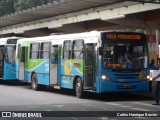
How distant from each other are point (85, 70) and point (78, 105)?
3.10 meters

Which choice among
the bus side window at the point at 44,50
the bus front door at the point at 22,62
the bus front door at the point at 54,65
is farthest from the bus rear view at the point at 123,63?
the bus front door at the point at 22,62

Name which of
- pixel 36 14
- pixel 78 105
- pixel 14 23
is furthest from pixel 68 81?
pixel 14 23

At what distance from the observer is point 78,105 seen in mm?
16547

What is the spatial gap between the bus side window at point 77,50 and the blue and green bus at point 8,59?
31.1 ft

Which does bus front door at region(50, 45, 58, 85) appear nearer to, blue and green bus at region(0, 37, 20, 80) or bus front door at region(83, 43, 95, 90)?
bus front door at region(83, 43, 95, 90)

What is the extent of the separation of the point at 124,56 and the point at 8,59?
12571mm

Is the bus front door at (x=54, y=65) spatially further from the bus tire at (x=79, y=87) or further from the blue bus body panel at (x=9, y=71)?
the blue bus body panel at (x=9, y=71)

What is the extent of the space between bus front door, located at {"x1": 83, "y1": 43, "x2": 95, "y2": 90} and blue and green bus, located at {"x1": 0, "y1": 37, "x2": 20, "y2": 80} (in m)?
10.8

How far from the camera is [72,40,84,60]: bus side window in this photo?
1994 cm

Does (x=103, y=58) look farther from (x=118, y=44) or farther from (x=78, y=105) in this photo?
(x=78, y=105)

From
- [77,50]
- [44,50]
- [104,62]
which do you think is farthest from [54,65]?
[104,62]

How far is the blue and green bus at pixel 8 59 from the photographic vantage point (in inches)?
1149

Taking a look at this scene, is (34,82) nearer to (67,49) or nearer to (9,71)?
(67,49)

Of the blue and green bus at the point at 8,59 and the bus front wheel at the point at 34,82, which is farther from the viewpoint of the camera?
the blue and green bus at the point at 8,59
